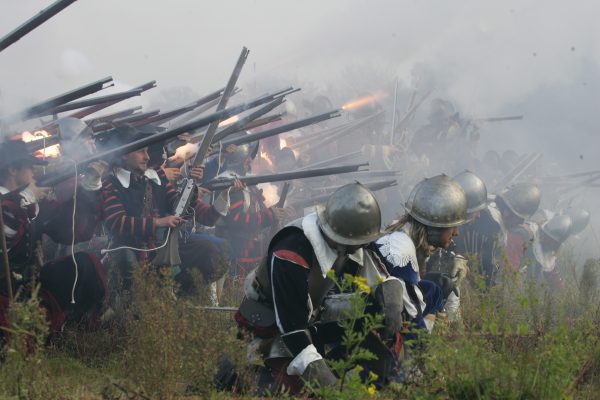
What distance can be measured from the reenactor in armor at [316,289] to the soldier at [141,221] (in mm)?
2391

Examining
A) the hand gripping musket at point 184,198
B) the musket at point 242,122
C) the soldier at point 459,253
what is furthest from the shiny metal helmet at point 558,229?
the hand gripping musket at point 184,198

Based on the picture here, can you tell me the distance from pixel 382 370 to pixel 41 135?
186 inches

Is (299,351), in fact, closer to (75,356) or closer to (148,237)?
(75,356)

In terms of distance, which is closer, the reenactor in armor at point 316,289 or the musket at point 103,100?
the reenactor in armor at point 316,289

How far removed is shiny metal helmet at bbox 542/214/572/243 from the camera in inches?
416

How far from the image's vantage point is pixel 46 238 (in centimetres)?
680

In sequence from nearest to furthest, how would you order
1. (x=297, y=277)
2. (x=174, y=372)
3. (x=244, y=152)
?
(x=174, y=372)
(x=297, y=277)
(x=244, y=152)

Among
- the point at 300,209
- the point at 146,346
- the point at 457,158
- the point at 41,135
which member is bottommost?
the point at 457,158

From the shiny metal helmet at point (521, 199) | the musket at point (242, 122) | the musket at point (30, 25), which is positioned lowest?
the shiny metal helmet at point (521, 199)

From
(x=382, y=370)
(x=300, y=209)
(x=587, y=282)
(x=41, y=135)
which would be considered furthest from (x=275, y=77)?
(x=382, y=370)

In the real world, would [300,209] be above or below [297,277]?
below

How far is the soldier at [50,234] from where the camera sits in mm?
5359

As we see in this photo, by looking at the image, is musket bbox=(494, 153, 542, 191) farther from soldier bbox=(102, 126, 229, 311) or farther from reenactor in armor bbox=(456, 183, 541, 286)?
soldier bbox=(102, 126, 229, 311)

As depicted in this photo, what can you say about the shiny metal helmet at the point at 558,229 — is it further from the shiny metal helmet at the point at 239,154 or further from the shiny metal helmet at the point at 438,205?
the shiny metal helmet at the point at 438,205
